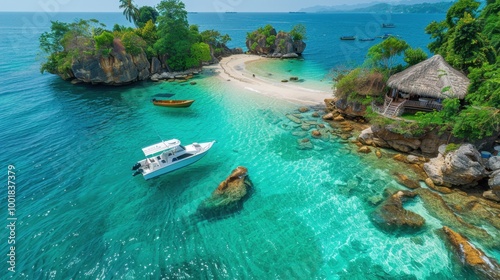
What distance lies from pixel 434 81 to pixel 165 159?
2550 cm

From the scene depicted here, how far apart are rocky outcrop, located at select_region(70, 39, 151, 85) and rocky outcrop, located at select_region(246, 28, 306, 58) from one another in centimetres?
3650

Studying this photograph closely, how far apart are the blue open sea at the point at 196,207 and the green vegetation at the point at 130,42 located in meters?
16.0

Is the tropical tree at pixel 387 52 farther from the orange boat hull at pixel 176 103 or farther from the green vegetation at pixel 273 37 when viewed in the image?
the green vegetation at pixel 273 37

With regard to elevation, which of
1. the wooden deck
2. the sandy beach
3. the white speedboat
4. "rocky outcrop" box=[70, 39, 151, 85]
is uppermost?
"rocky outcrop" box=[70, 39, 151, 85]

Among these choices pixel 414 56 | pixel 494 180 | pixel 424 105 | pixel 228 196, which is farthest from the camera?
pixel 414 56

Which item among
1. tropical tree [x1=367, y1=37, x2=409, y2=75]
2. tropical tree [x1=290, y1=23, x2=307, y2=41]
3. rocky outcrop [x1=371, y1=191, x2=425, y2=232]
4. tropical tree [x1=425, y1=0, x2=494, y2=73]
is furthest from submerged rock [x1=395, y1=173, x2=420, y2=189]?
tropical tree [x1=290, y1=23, x2=307, y2=41]

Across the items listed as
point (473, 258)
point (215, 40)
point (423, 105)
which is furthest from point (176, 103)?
point (215, 40)

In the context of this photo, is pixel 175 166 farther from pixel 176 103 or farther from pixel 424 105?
pixel 424 105

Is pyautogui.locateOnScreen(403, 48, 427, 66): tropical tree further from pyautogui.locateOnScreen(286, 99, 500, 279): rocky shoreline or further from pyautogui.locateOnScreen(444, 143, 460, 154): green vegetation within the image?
pyautogui.locateOnScreen(444, 143, 460, 154): green vegetation

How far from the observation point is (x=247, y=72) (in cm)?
4969

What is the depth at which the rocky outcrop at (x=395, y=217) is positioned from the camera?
14.6 m

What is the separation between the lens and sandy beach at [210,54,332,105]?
115ft

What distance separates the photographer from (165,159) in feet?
65.6

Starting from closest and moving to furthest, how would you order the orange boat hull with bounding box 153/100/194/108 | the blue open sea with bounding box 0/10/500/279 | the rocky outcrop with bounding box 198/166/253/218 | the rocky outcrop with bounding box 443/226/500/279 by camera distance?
the rocky outcrop with bounding box 443/226/500/279, the blue open sea with bounding box 0/10/500/279, the rocky outcrop with bounding box 198/166/253/218, the orange boat hull with bounding box 153/100/194/108
